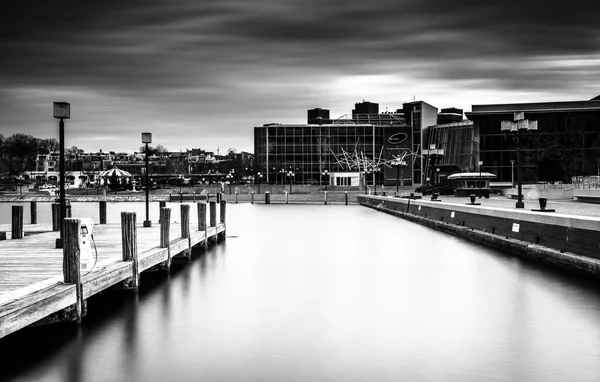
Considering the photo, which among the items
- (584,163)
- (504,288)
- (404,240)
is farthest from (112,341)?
(584,163)

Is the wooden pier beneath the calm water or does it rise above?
above

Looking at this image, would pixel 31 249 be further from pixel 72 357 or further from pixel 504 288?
pixel 504 288

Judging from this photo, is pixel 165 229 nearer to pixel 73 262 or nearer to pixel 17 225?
pixel 17 225

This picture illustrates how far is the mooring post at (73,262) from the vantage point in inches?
457

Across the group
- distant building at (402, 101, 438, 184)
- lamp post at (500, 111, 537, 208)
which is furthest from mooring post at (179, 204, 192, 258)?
distant building at (402, 101, 438, 184)

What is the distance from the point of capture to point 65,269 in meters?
11.6

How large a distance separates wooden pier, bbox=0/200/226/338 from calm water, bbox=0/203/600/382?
0.58m

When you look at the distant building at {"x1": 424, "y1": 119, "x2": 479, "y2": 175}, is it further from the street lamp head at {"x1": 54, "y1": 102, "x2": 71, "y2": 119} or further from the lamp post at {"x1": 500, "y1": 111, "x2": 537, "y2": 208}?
the street lamp head at {"x1": 54, "y1": 102, "x2": 71, "y2": 119}

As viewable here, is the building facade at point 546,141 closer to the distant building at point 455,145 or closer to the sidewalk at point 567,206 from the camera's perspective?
the distant building at point 455,145

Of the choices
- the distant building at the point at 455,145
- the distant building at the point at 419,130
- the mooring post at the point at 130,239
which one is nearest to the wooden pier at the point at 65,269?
the mooring post at the point at 130,239

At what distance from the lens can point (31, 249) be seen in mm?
18234

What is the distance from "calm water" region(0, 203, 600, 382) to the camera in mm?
9945

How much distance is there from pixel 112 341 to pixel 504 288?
10.4 m

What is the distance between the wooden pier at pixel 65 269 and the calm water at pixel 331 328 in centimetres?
58
